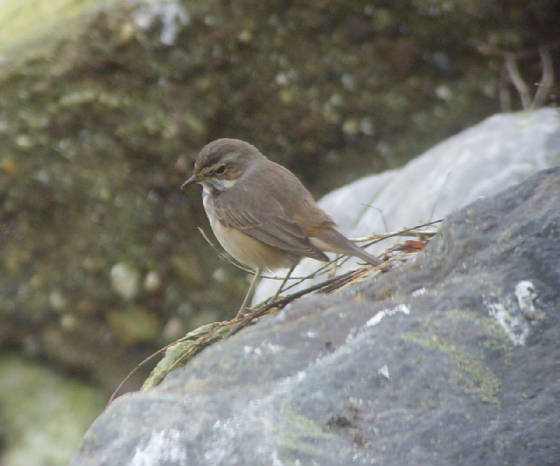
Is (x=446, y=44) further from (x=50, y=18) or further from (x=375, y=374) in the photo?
(x=375, y=374)

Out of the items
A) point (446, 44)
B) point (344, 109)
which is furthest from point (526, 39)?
point (344, 109)

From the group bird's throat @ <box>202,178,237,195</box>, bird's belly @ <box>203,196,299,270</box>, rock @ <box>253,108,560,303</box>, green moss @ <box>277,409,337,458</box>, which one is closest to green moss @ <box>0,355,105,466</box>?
rock @ <box>253,108,560,303</box>

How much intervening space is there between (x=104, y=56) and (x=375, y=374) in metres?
5.89

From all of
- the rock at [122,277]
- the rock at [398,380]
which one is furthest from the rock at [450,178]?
the rock at [398,380]

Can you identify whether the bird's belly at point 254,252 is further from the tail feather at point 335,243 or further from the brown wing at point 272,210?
the tail feather at point 335,243

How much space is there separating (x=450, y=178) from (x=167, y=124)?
2.89 metres

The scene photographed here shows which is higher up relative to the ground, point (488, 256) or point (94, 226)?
point (488, 256)

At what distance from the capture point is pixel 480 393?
2822 mm

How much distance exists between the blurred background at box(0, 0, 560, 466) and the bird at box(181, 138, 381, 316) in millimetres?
2485

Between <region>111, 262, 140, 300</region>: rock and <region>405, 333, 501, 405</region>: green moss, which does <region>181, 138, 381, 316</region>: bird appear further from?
<region>111, 262, 140, 300</region>: rock

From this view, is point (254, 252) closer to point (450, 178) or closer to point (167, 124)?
point (450, 178)

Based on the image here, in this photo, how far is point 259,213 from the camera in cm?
536

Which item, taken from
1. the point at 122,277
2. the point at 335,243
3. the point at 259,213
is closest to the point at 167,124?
the point at 122,277

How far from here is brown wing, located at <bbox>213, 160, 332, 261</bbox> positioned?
5215 mm
